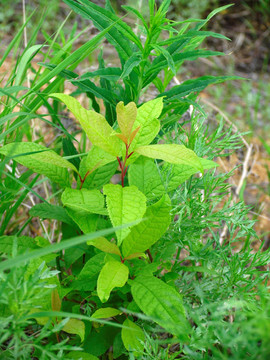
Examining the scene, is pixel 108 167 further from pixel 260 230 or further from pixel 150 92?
pixel 260 230

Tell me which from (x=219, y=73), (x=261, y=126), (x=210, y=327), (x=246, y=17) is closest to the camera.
Answer: (x=210, y=327)

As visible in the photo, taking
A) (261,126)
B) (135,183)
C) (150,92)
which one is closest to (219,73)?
(261,126)

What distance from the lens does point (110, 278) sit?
82 cm

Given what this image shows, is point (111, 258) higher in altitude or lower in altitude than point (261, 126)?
higher

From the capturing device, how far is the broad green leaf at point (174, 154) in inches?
31.6

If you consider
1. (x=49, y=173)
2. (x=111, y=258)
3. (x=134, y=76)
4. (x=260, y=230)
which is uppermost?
(x=134, y=76)

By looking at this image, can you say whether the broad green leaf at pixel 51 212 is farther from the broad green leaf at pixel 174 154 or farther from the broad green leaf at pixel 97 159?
the broad green leaf at pixel 174 154

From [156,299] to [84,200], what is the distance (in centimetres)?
29

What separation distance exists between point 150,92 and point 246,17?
9.27ft

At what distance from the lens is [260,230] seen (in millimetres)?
2088

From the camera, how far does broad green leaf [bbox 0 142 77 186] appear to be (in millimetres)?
934

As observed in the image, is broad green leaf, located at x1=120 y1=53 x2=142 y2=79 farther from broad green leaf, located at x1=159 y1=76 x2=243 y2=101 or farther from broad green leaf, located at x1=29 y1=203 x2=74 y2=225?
broad green leaf, located at x1=29 y1=203 x2=74 y2=225

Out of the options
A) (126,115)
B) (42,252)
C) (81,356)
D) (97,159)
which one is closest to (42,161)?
(97,159)

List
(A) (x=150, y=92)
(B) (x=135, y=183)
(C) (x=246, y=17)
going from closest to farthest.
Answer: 1. (B) (x=135, y=183)
2. (A) (x=150, y=92)
3. (C) (x=246, y=17)
